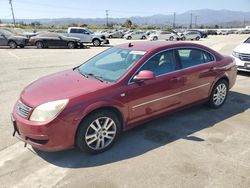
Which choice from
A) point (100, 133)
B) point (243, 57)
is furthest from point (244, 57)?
point (100, 133)

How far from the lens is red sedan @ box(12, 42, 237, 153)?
350 cm

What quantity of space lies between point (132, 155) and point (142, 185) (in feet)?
2.43

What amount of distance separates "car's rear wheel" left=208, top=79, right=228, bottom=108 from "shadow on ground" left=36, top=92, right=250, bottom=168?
5.5 inches

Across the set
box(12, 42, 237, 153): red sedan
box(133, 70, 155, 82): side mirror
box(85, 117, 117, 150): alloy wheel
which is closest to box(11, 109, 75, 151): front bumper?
box(12, 42, 237, 153): red sedan

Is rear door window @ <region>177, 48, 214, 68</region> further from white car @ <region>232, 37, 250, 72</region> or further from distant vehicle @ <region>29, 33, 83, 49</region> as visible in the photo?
distant vehicle @ <region>29, 33, 83, 49</region>

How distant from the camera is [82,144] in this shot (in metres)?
3.71

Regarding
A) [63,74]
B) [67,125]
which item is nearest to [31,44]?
[63,74]

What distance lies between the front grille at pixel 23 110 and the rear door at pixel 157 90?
1.48 meters

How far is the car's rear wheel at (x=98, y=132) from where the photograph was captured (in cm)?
365

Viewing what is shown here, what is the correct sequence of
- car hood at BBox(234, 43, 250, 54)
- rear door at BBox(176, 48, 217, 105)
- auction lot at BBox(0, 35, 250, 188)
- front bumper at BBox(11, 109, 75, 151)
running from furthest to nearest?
car hood at BBox(234, 43, 250, 54) < rear door at BBox(176, 48, 217, 105) < front bumper at BBox(11, 109, 75, 151) < auction lot at BBox(0, 35, 250, 188)

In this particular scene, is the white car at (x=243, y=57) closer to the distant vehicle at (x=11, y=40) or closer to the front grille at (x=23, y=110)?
the front grille at (x=23, y=110)

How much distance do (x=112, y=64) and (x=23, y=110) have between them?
1.71 metres

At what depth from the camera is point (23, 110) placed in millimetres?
3678

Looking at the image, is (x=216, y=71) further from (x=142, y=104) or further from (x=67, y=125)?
(x=67, y=125)
